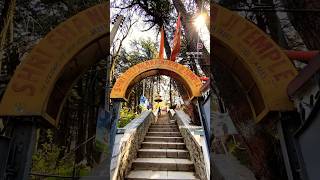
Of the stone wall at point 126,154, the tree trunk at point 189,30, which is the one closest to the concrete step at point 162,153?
the stone wall at point 126,154

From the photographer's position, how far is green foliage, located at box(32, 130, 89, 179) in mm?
5645

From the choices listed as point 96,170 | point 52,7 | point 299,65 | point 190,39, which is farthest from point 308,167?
point 52,7

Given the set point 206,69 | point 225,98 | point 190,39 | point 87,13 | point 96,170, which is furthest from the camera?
point 190,39

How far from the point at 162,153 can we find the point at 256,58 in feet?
10.4

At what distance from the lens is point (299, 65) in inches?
202

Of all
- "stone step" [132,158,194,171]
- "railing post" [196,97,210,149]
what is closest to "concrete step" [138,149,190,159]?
"stone step" [132,158,194,171]

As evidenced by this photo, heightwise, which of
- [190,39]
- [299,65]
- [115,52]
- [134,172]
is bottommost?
[134,172]

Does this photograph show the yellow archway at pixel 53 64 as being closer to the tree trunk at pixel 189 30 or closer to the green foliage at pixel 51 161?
the green foliage at pixel 51 161

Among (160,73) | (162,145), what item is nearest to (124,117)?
(160,73)

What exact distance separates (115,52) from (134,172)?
7.38 ft

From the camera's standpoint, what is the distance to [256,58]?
340 cm

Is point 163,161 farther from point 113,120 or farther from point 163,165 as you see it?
point 113,120

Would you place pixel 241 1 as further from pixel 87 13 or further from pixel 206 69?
pixel 87 13

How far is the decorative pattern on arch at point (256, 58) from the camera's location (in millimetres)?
3252
